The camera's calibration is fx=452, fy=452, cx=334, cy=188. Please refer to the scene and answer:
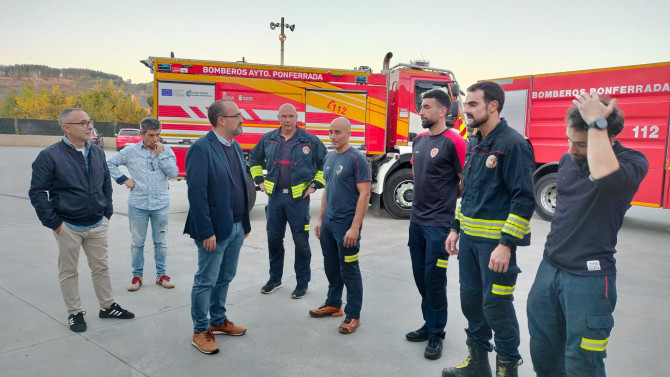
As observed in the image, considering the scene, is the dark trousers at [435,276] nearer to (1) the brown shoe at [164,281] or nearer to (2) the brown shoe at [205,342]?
(2) the brown shoe at [205,342]

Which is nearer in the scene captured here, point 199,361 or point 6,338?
point 199,361

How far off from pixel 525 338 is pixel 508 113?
6779 millimetres

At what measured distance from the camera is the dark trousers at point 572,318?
1987mm

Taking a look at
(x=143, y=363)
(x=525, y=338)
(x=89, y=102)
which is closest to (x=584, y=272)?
(x=525, y=338)

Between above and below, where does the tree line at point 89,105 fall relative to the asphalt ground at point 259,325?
above

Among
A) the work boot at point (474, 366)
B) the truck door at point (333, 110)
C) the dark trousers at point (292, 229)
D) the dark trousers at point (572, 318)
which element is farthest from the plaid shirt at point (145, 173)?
the truck door at point (333, 110)

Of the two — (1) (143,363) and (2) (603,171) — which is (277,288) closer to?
(1) (143,363)

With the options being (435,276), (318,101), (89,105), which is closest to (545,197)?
(318,101)

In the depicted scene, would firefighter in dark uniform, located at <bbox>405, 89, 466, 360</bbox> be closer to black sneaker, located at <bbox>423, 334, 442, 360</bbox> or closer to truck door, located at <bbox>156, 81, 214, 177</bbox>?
black sneaker, located at <bbox>423, 334, 442, 360</bbox>

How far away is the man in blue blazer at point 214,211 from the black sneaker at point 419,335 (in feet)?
4.24

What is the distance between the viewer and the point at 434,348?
3232 mm

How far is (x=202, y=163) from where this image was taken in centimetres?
314

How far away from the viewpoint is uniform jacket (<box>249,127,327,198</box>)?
456 centimetres

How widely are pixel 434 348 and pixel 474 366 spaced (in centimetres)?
39
